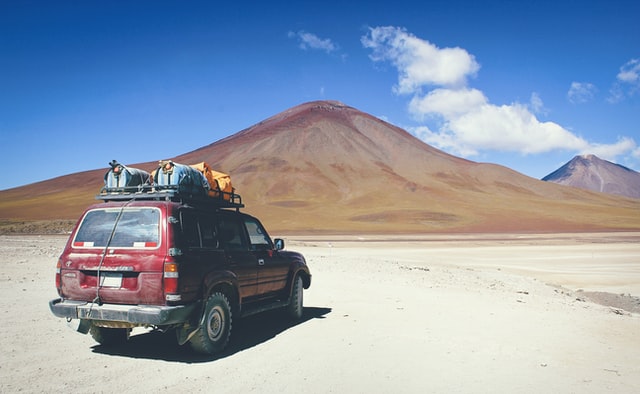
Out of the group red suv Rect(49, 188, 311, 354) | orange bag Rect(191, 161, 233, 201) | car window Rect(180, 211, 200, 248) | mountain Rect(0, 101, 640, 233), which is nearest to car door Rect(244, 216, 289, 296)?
orange bag Rect(191, 161, 233, 201)

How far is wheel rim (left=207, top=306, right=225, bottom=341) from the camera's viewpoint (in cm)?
707

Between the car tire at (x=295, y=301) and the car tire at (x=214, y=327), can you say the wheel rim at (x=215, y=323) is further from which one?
the car tire at (x=295, y=301)

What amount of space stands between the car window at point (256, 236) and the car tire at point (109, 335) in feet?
7.86

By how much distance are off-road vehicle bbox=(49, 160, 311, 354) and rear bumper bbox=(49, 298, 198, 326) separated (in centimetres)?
1

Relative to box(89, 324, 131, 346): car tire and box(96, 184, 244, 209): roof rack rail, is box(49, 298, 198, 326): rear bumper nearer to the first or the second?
box(89, 324, 131, 346): car tire

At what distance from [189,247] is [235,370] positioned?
5.50 ft

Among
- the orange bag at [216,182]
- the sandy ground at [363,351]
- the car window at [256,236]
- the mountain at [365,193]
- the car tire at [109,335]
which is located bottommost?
the sandy ground at [363,351]

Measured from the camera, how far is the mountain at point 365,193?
97.7m

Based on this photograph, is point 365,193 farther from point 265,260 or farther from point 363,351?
point 363,351

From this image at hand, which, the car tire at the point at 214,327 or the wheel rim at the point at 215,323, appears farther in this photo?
the wheel rim at the point at 215,323

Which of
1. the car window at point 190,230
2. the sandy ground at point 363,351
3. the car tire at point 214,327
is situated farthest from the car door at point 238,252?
the sandy ground at point 363,351

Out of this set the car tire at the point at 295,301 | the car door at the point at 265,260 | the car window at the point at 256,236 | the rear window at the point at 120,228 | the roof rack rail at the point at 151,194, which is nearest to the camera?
the rear window at the point at 120,228

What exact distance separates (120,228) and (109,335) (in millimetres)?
1953

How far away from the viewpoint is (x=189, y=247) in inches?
268
